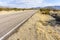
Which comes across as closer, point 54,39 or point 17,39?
point 17,39

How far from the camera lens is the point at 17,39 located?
1252 cm

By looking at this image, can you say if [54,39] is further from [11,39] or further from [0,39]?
[0,39]

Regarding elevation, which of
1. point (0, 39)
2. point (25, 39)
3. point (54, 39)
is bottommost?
A: point (54, 39)

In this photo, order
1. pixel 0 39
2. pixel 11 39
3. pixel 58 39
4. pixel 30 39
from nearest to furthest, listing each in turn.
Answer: pixel 0 39 < pixel 11 39 < pixel 30 39 < pixel 58 39

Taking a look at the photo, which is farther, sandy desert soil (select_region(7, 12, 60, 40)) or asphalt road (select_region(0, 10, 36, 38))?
asphalt road (select_region(0, 10, 36, 38))

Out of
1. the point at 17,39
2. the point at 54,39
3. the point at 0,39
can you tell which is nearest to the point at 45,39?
the point at 54,39

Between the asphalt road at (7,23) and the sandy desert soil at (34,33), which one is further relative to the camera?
the asphalt road at (7,23)

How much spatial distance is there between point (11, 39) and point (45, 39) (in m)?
3.02

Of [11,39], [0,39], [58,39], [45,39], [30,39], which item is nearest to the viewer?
[0,39]

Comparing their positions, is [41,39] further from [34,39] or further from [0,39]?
[0,39]

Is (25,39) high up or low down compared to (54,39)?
up

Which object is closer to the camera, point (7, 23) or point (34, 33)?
point (34, 33)

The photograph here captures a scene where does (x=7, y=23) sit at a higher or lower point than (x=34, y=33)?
lower

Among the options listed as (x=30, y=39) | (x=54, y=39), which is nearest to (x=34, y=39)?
(x=30, y=39)
